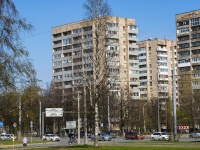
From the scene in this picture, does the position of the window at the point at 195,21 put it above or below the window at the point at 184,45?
above

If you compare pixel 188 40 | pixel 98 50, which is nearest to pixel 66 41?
pixel 188 40

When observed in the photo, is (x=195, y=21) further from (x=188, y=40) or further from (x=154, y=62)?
(x=154, y=62)

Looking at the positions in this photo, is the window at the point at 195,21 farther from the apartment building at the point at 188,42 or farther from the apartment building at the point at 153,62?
the apartment building at the point at 153,62

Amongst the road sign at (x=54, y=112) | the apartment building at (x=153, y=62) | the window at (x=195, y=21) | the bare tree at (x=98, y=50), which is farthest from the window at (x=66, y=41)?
the bare tree at (x=98, y=50)

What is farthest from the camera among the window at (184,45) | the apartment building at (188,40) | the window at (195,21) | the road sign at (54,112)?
the window at (184,45)

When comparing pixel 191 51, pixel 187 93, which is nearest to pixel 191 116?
pixel 187 93

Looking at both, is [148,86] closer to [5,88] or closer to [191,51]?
→ [191,51]

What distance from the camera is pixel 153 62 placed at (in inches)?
6225

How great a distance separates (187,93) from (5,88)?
3278 inches

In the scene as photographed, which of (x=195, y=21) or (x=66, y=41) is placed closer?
(x=195, y=21)

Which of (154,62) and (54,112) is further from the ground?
(154,62)

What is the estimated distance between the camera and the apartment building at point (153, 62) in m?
155

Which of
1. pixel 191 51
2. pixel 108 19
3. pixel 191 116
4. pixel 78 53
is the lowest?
pixel 191 116

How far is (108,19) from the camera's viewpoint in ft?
148
